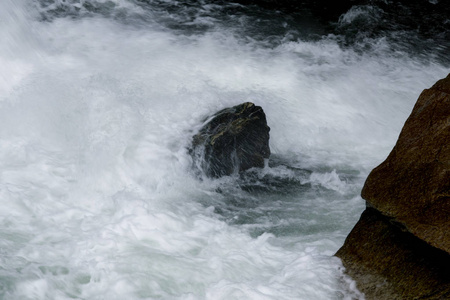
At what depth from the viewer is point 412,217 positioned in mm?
3408

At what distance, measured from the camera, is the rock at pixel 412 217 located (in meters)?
3.31

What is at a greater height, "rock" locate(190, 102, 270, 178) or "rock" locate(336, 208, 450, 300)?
"rock" locate(336, 208, 450, 300)

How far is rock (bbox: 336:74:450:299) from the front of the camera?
3.31 m

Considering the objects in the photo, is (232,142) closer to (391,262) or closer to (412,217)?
(391,262)

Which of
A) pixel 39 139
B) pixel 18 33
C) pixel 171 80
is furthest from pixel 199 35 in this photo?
pixel 39 139

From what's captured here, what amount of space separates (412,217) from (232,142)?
3.05 meters

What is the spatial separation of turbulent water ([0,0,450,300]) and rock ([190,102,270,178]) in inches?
6.1

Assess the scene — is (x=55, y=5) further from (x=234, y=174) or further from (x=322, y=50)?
(x=234, y=174)

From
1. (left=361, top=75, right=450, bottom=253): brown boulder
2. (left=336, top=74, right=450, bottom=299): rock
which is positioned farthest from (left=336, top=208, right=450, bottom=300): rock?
(left=361, top=75, right=450, bottom=253): brown boulder

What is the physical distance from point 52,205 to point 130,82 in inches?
118

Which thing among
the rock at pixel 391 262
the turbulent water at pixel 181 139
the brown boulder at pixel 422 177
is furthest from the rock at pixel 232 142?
the brown boulder at pixel 422 177

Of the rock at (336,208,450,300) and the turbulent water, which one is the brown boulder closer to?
the rock at (336,208,450,300)

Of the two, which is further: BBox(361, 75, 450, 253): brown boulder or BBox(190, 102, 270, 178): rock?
BBox(190, 102, 270, 178): rock

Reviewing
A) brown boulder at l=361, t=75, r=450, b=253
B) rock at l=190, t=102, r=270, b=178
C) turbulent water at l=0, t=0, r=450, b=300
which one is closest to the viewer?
brown boulder at l=361, t=75, r=450, b=253
